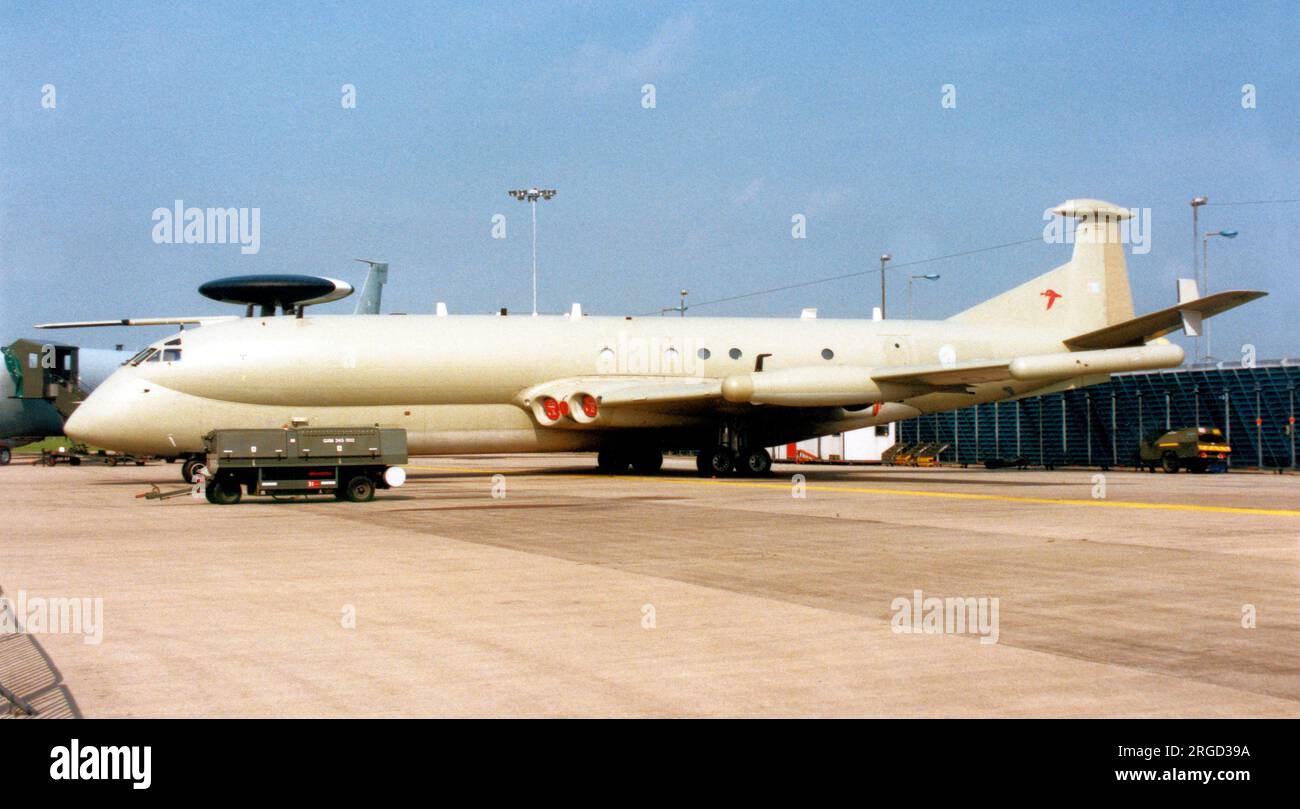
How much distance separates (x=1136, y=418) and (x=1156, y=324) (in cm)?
1762

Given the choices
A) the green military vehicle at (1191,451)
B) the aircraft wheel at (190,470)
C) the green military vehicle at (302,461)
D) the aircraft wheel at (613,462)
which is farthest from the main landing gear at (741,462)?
the green military vehicle at (1191,451)

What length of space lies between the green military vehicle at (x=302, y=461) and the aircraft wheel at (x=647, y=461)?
1445 centimetres

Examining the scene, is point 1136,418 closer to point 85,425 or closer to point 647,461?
point 647,461

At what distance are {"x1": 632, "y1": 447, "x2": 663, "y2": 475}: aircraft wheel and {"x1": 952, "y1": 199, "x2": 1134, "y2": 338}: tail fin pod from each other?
11.6m

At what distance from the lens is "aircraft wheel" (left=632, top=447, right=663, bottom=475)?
3925cm

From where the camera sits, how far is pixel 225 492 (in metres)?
24.7

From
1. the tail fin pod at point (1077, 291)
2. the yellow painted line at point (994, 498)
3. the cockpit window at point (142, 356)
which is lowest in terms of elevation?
the yellow painted line at point (994, 498)

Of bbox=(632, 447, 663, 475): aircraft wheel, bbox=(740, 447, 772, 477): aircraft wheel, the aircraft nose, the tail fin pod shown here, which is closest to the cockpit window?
the aircraft nose

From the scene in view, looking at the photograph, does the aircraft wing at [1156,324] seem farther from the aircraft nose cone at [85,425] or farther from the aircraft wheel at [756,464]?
the aircraft nose cone at [85,425]

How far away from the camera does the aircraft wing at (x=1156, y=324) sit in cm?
3103

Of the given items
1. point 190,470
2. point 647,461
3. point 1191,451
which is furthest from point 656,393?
point 1191,451

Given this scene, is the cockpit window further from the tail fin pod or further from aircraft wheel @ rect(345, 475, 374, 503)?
the tail fin pod
